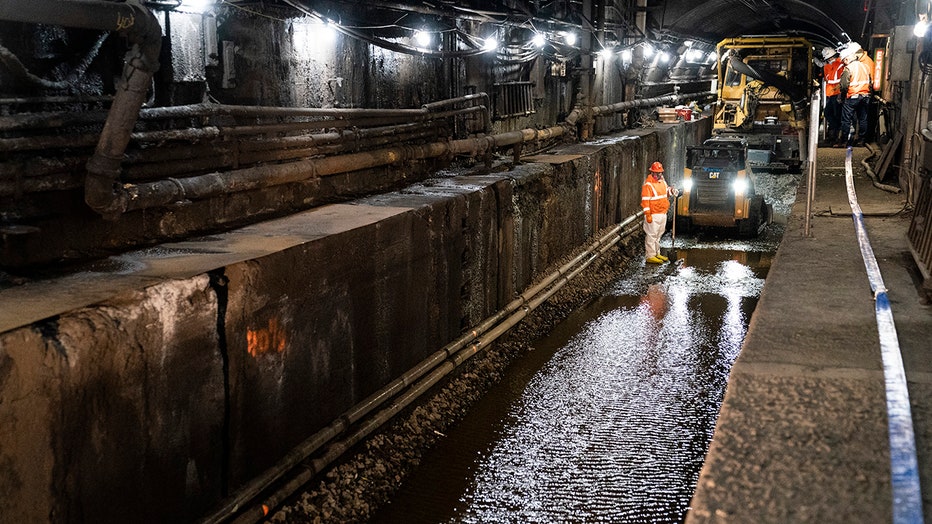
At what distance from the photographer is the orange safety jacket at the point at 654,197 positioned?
50.5 feet

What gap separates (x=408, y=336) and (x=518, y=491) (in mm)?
2002

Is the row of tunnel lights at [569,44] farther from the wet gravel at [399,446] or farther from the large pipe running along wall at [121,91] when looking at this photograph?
the wet gravel at [399,446]

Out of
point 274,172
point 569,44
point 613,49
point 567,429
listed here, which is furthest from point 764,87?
point 274,172

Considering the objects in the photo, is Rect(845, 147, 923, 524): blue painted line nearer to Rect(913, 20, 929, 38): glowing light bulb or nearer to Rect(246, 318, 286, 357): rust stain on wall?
Rect(246, 318, 286, 357): rust stain on wall

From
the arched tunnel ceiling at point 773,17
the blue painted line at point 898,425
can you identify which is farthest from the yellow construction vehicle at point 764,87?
the blue painted line at point 898,425

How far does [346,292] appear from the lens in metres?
7.17

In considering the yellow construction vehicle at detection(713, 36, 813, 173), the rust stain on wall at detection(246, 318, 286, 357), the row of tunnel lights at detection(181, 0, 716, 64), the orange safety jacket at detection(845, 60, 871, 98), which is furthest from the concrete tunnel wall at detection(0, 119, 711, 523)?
the yellow construction vehicle at detection(713, 36, 813, 173)

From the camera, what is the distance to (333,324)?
7.00 metres

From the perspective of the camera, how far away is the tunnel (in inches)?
178

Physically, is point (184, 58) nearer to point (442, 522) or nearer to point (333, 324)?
point (333, 324)

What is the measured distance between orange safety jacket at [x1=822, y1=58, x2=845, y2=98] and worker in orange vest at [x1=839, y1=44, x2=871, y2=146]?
0.48 ft

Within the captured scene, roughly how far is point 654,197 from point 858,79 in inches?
237

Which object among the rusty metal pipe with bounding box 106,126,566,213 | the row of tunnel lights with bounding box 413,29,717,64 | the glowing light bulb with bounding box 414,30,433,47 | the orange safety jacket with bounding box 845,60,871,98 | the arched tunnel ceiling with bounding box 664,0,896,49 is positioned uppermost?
the arched tunnel ceiling with bounding box 664,0,896,49

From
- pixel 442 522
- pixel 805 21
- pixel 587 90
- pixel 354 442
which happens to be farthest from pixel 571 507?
pixel 805 21
